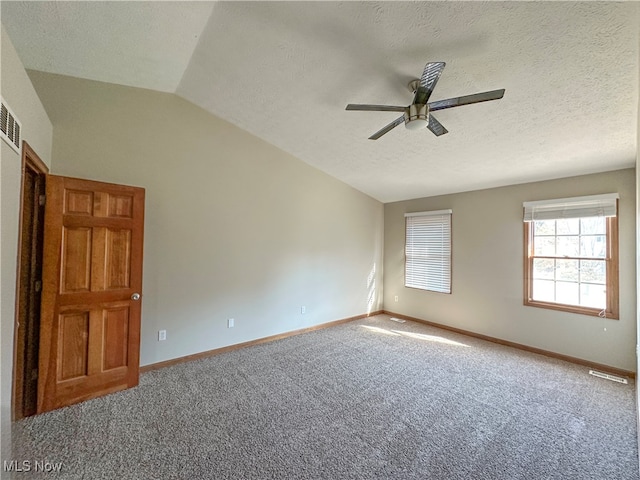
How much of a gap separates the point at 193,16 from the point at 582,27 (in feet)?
9.16

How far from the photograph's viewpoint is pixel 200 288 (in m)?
3.40

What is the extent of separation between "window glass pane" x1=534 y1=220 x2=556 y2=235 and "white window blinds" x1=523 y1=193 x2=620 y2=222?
0.14 metres

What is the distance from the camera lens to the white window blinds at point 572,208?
10.5ft

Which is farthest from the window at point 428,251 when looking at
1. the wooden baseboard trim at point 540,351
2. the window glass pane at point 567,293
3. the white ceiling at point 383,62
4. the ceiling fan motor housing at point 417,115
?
the ceiling fan motor housing at point 417,115

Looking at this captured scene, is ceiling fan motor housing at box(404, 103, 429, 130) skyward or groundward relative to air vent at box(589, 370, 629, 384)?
skyward

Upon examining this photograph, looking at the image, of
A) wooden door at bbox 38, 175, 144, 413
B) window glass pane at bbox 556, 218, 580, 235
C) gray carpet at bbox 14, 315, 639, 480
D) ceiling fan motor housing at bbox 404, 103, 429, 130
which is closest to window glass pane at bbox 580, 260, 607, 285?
window glass pane at bbox 556, 218, 580, 235

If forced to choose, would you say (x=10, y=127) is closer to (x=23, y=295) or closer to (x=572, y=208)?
(x=23, y=295)

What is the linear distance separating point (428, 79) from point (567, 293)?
11.8ft

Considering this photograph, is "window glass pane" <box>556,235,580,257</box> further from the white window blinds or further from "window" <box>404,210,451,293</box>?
"window" <box>404,210,451,293</box>

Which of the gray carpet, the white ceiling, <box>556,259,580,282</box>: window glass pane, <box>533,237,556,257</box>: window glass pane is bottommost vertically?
the gray carpet

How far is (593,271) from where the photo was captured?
3385 mm

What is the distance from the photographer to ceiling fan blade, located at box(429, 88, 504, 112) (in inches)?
67.0

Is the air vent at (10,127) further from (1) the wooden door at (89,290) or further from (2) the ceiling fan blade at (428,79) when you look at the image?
(2) the ceiling fan blade at (428,79)

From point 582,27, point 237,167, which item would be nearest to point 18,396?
point 237,167
